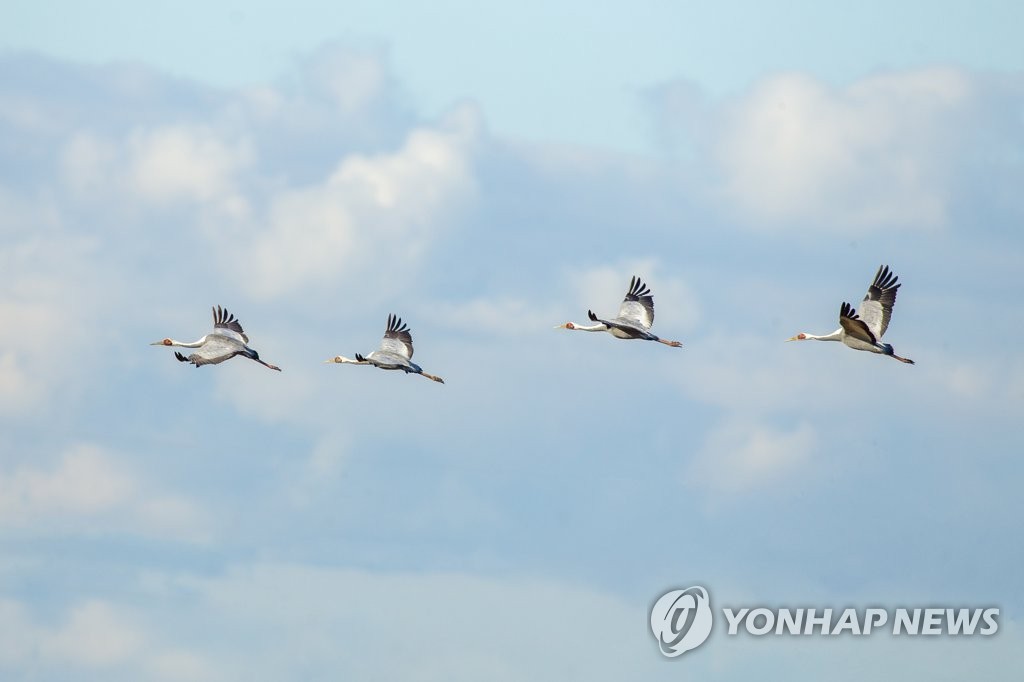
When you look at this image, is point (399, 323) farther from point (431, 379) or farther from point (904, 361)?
point (904, 361)

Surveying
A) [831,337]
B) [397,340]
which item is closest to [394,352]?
[397,340]

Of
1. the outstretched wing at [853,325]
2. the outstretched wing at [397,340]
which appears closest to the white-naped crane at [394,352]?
the outstretched wing at [397,340]

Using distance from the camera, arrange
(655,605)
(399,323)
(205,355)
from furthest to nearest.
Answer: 1. (399,323)
2. (205,355)
3. (655,605)

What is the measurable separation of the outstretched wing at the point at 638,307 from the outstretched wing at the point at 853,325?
42.4 ft

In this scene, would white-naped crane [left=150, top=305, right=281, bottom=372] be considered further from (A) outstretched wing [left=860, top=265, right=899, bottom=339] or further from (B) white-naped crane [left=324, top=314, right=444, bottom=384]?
(A) outstretched wing [left=860, top=265, right=899, bottom=339]

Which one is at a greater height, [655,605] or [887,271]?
[887,271]

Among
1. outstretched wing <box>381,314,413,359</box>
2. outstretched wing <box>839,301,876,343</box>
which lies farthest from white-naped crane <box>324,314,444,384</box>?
outstretched wing <box>839,301,876,343</box>

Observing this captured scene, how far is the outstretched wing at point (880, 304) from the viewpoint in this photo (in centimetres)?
9094

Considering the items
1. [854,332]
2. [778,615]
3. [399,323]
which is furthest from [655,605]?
[399,323]

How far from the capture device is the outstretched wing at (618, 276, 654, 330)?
3883 inches

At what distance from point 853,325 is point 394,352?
89.0ft

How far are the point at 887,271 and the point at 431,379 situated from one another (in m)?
26.3

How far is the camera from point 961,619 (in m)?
74.6

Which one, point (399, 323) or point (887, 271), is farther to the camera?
point (399, 323)
